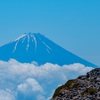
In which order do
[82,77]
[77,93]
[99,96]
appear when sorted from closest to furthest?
[99,96] < [77,93] < [82,77]

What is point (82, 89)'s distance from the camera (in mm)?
29875

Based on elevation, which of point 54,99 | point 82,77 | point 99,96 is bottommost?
point 99,96

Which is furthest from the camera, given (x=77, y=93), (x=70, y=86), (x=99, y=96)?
(x=70, y=86)

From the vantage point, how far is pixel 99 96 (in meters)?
27.2

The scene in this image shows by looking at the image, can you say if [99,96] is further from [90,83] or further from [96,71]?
[96,71]

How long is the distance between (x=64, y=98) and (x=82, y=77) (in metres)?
5.37

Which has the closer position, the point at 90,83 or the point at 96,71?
the point at 90,83

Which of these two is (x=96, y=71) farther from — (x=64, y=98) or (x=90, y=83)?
(x=64, y=98)

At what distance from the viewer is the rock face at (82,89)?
92.3 feet

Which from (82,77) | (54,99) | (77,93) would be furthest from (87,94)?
(82,77)

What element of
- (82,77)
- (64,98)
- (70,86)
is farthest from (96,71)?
(64,98)

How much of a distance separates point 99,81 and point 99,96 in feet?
10.9

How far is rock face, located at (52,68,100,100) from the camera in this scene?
28.1 m

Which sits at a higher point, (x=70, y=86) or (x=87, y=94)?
(x=70, y=86)
